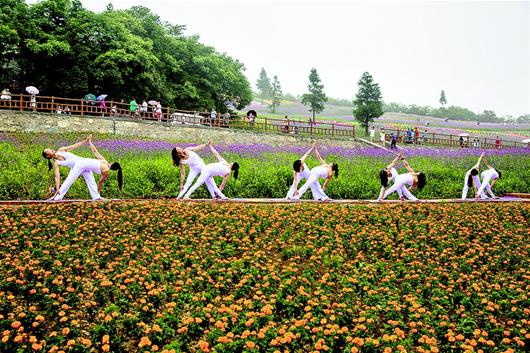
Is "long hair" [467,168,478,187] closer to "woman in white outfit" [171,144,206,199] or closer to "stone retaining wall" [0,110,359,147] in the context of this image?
"woman in white outfit" [171,144,206,199]

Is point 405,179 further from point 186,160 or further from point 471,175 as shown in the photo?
point 186,160

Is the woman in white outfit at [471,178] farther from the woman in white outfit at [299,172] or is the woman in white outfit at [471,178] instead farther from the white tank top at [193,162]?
the white tank top at [193,162]

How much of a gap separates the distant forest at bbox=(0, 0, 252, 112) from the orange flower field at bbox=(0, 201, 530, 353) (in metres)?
22.1

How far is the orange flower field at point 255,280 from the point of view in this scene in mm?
5418

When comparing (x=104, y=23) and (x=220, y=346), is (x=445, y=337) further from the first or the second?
(x=104, y=23)

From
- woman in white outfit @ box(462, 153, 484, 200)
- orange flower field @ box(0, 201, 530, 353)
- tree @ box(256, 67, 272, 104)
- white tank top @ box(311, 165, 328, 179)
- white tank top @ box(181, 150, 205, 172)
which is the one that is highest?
tree @ box(256, 67, 272, 104)

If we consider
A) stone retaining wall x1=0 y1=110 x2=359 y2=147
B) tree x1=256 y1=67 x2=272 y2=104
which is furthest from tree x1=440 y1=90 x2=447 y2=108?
stone retaining wall x1=0 y1=110 x2=359 y2=147

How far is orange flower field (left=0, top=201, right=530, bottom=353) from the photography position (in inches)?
213

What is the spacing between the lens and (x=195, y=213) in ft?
34.3

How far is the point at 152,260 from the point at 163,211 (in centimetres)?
289

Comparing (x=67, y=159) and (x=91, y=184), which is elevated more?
(x=67, y=159)

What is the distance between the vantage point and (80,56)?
3042cm

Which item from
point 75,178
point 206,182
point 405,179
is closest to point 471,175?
point 405,179

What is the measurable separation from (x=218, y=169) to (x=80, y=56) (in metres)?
21.9
